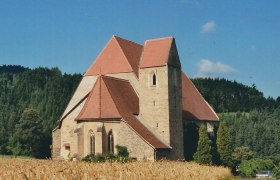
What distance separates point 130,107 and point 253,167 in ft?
50.2

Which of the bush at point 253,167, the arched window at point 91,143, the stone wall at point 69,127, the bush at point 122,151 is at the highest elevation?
the stone wall at point 69,127

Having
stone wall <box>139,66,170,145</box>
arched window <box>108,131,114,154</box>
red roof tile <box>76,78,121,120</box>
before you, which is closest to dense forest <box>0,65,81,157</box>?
stone wall <box>139,66,170,145</box>

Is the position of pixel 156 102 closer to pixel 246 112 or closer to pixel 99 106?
pixel 99 106

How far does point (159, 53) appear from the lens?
48.5 metres

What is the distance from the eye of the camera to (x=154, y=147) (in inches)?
1665

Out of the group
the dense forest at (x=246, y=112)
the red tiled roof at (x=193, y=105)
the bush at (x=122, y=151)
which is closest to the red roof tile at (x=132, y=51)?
the red tiled roof at (x=193, y=105)

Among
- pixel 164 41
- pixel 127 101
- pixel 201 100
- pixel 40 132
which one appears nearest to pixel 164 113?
pixel 127 101

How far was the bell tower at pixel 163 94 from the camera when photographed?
A: 46781 millimetres

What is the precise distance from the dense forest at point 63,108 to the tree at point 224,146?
27862 millimetres

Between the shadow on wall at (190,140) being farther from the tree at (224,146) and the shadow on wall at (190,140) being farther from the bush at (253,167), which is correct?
the bush at (253,167)

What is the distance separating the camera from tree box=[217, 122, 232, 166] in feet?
164

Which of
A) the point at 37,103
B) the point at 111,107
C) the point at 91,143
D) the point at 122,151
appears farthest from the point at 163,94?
the point at 37,103

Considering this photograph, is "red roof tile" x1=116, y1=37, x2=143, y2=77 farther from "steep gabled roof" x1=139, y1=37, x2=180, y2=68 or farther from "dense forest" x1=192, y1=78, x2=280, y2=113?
"dense forest" x1=192, y1=78, x2=280, y2=113

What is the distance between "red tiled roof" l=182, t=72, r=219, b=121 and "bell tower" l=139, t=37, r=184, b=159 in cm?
626
